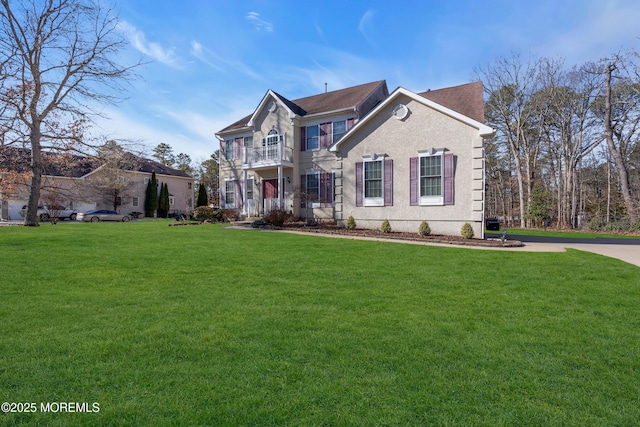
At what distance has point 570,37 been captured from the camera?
17641mm

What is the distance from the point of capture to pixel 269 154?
20469 millimetres

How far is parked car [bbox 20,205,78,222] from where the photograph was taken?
80.5 ft

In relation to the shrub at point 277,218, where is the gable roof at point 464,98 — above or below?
above

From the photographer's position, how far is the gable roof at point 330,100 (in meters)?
19.3

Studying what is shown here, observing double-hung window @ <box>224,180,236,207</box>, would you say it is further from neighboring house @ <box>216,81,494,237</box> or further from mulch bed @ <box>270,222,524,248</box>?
mulch bed @ <box>270,222,524,248</box>

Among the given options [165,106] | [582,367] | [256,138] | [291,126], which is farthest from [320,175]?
[582,367]

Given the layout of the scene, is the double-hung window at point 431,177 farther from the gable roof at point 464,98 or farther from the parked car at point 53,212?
the parked car at point 53,212

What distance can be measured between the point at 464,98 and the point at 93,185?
2408cm

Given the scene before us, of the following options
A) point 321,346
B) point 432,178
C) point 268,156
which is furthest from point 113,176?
point 321,346

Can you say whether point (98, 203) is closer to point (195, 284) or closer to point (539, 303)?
point (195, 284)

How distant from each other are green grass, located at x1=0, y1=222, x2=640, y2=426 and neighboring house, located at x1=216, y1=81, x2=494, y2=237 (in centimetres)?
661

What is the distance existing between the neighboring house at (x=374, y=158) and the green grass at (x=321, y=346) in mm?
6611

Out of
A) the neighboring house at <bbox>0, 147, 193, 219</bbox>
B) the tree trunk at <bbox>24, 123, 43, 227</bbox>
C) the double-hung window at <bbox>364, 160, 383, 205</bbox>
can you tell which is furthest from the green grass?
the neighboring house at <bbox>0, 147, 193, 219</bbox>

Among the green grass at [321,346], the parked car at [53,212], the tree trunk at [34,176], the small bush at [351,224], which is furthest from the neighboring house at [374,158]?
the parked car at [53,212]
